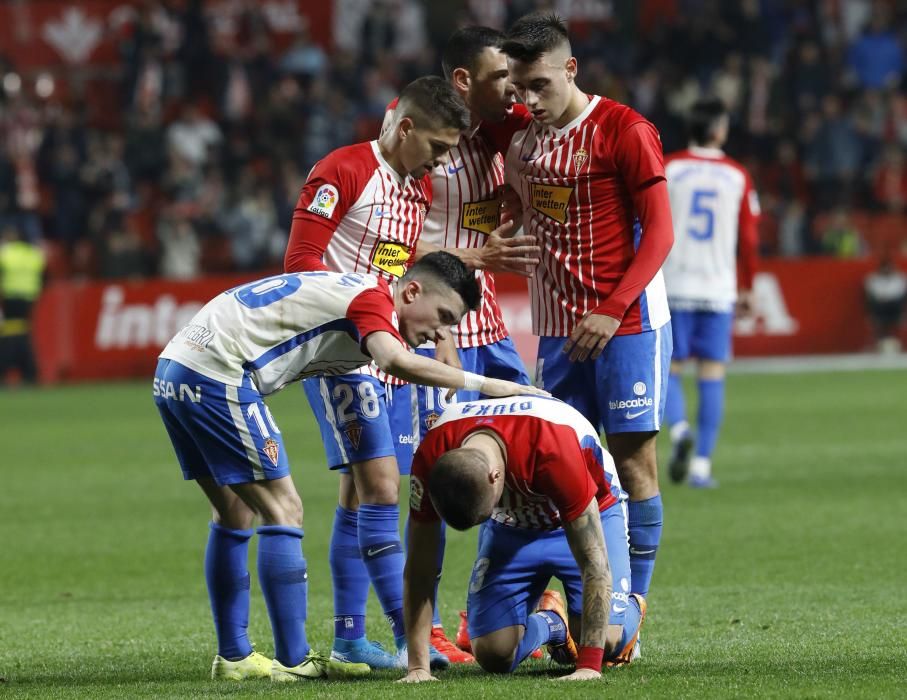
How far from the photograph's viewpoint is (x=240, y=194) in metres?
23.1

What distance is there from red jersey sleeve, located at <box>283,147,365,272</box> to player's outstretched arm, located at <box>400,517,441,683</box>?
3.80 feet

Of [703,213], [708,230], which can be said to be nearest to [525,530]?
[708,230]

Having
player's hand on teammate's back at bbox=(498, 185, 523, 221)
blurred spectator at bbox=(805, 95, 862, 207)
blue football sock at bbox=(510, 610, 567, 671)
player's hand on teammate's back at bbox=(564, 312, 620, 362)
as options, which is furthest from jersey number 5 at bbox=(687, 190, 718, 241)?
blurred spectator at bbox=(805, 95, 862, 207)

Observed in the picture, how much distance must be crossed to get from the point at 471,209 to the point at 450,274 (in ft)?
4.36

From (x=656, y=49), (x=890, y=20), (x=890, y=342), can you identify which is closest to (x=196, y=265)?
(x=656, y=49)

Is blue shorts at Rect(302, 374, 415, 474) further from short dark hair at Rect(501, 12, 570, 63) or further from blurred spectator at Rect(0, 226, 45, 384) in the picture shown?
blurred spectator at Rect(0, 226, 45, 384)

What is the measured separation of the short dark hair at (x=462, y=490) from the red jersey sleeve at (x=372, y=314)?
45 centimetres

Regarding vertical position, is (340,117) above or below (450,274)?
above

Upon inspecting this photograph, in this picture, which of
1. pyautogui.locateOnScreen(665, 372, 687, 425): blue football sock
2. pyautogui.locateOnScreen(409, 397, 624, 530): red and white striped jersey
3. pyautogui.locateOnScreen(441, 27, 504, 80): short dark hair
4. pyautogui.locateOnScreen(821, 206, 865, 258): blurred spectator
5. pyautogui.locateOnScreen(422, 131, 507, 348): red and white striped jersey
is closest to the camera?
pyautogui.locateOnScreen(409, 397, 624, 530): red and white striped jersey

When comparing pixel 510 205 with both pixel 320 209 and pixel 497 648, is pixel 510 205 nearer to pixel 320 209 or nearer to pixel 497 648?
pixel 320 209

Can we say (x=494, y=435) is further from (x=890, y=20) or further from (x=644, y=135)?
(x=890, y=20)

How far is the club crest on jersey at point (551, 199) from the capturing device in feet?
19.8

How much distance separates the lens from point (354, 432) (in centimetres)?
565

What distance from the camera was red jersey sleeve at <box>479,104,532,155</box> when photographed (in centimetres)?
629
